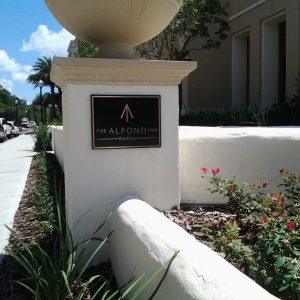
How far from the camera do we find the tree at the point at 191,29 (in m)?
15.4

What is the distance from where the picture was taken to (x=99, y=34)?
3.96 m

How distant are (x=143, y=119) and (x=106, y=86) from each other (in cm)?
42

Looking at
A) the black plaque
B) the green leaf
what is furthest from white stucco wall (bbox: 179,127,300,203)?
the green leaf

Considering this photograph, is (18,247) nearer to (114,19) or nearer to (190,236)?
(114,19)

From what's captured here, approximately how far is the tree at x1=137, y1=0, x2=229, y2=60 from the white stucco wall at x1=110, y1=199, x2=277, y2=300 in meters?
12.6

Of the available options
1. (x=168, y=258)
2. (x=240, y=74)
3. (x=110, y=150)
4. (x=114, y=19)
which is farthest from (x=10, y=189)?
(x=240, y=74)

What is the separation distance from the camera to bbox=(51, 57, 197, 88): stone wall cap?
365 centimetres

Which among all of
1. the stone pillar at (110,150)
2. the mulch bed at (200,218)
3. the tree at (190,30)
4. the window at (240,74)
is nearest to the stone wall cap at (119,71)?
the stone pillar at (110,150)

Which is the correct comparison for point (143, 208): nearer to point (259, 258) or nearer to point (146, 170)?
point (146, 170)

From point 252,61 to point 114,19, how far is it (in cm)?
1307

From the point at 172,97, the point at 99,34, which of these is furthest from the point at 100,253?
the point at 99,34

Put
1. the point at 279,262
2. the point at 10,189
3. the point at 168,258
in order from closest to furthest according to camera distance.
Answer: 1. the point at 279,262
2. the point at 168,258
3. the point at 10,189

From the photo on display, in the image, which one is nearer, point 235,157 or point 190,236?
point 190,236

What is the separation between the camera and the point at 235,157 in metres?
4.59
